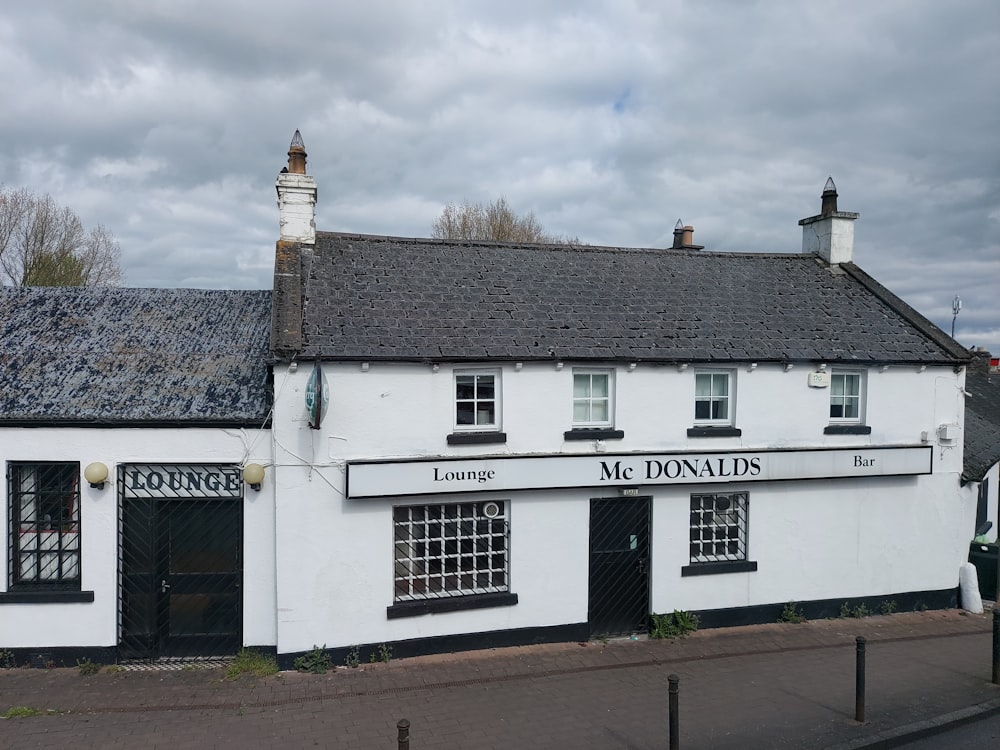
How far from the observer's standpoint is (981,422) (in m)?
15.4

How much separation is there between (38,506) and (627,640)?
8858 millimetres

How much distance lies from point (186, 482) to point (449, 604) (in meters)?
4.12

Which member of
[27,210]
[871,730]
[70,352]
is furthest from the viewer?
[27,210]

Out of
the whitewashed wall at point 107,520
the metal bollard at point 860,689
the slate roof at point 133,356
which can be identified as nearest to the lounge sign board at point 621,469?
the whitewashed wall at point 107,520

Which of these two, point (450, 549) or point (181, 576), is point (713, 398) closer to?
point (450, 549)

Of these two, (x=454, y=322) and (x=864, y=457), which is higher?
(x=454, y=322)

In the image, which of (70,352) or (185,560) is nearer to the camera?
(185,560)

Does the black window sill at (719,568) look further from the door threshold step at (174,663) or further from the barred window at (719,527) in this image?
the door threshold step at (174,663)

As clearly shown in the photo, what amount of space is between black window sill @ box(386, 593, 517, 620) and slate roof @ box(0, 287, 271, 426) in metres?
3.31

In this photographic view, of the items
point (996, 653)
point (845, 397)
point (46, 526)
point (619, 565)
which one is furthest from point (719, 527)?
point (46, 526)

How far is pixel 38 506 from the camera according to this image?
32.3ft

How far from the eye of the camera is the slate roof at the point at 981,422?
13039mm

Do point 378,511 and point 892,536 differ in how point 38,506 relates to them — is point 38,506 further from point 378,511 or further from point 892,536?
point 892,536

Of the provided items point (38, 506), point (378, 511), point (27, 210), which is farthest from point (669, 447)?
point (27, 210)
